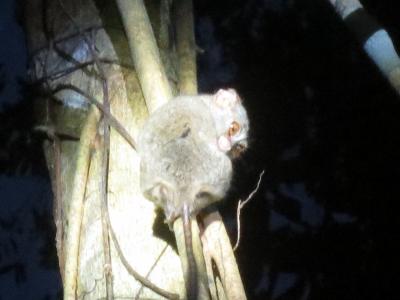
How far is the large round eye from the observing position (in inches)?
94.7

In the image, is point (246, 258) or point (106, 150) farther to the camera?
point (246, 258)

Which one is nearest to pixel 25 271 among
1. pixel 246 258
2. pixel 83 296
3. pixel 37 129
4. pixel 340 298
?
pixel 246 258

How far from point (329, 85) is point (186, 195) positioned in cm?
312

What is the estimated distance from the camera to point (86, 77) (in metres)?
2.24

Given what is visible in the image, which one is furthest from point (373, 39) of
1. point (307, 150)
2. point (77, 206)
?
point (307, 150)

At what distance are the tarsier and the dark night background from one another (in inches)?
95.3

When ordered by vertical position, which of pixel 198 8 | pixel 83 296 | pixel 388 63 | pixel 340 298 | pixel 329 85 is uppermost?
pixel 198 8

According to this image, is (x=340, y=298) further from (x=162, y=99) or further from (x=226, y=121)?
(x=162, y=99)

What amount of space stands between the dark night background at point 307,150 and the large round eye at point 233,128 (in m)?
1.90

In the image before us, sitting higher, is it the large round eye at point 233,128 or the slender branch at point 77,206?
the large round eye at point 233,128

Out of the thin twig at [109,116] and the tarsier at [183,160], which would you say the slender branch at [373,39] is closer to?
the tarsier at [183,160]

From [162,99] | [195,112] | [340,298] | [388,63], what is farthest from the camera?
[340,298]

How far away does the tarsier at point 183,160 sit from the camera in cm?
177

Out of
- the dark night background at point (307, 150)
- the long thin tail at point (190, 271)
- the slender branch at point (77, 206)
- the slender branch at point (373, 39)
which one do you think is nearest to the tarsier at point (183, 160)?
the long thin tail at point (190, 271)
